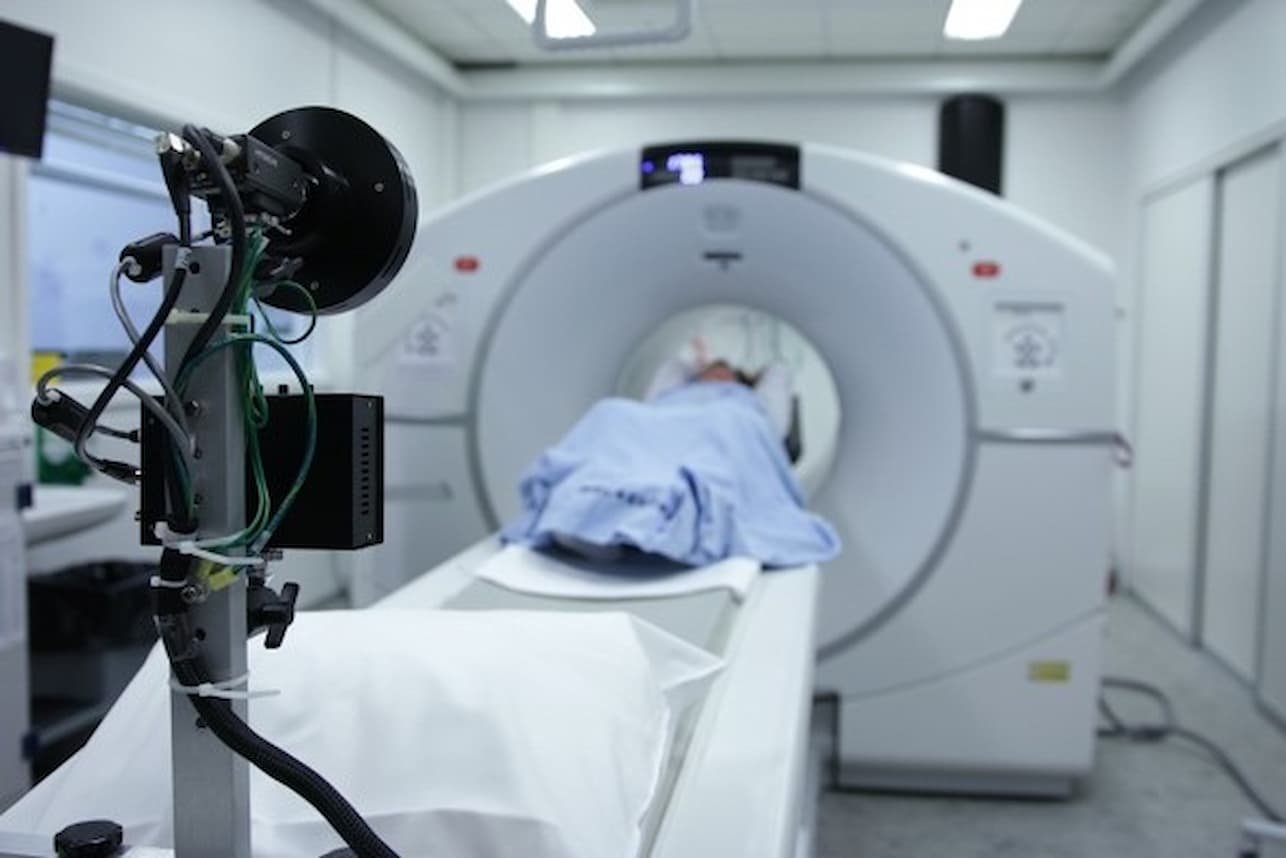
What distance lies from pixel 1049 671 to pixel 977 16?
130cm

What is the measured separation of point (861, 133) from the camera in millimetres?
5207

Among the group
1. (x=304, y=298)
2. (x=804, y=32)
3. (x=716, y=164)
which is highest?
(x=804, y=32)

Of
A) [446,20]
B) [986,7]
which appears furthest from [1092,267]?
[446,20]

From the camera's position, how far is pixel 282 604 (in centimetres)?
68

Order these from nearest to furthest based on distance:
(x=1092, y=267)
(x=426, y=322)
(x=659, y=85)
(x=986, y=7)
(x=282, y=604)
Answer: (x=282, y=604), (x=986, y=7), (x=1092, y=267), (x=426, y=322), (x=659, y=85)

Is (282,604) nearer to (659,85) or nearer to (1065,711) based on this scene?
(1065,711)

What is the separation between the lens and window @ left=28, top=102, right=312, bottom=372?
3217 millimetres

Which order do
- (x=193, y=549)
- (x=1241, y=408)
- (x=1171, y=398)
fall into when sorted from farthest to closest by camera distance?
(x=1171, y=398)
(x=1241, y=408)
(x=193, y=549)

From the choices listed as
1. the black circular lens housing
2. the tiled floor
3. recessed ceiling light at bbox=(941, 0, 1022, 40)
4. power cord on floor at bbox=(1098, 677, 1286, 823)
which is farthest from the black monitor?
power cord on floor at bbox=(1098, 677, 1286, 823)

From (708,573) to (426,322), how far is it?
103 cm

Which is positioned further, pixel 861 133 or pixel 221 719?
pixel 861 133

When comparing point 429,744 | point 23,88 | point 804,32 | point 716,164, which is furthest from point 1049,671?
point 804,32

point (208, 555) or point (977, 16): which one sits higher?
point (977, 16)

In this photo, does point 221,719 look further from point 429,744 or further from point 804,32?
point 804,32
